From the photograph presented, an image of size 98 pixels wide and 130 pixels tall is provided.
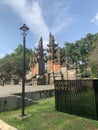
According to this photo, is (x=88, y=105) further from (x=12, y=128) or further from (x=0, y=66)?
(x=0, y=66)

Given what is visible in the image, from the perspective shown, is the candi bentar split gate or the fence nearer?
the fence

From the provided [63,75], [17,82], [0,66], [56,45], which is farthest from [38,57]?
[0,66]

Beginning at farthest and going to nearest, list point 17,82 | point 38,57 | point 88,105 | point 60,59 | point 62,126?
1. point 38,57
2. point 17,82
3. point 60,59
4. point 88,105
5. point 62,126

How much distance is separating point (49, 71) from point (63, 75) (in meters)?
4.98

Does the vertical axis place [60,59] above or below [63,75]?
above

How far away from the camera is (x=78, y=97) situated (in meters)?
7.38

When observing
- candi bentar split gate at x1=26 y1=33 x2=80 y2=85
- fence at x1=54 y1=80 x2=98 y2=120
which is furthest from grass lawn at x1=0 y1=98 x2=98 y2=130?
candi bentar split gate at x1=26 y1=33 x2=80 y2=85

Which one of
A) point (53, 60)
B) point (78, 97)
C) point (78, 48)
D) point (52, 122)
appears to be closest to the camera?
point (52, 122)

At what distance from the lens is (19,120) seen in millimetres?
7172

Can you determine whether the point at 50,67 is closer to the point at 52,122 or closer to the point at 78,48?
the point at 78,48

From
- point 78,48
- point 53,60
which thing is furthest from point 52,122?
point 78,48

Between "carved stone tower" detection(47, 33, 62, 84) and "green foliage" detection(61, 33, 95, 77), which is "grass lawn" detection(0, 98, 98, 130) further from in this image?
"green foliage" detection(61, 33, 95, 77)

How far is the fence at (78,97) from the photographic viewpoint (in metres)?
6.82

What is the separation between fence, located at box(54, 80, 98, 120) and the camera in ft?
22.4
